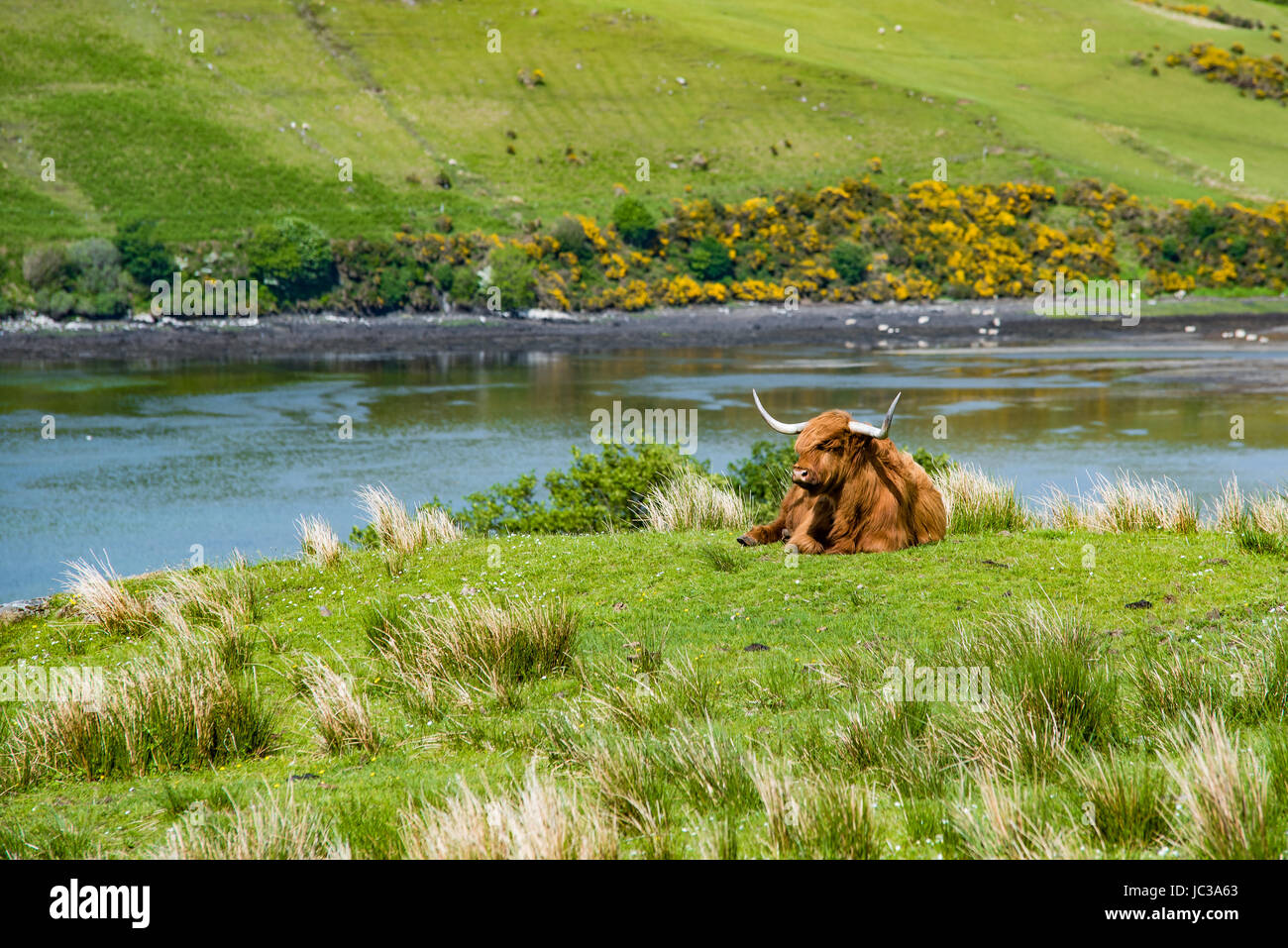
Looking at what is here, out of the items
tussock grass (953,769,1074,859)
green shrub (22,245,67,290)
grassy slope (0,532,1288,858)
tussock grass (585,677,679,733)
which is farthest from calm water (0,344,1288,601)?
tussock grass (953,769,1074,859)

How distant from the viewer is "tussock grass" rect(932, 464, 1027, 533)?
448 inches

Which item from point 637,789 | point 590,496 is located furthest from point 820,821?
point 590,496

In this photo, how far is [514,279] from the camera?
52.0m

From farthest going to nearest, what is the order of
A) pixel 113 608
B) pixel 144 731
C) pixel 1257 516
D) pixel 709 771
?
1. pixel 1257 516
2. pixel 113 608
3. pixel 144 731
4. pixel 709 771

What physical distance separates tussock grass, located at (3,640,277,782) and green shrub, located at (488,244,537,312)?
151ft

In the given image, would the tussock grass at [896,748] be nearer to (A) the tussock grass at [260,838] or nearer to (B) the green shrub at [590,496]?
(A) the tussock grass at [260,838]

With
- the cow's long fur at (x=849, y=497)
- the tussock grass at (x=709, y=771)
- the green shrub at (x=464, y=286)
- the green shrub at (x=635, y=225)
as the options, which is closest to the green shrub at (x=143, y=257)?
the green shrub at (x=464, y=286)

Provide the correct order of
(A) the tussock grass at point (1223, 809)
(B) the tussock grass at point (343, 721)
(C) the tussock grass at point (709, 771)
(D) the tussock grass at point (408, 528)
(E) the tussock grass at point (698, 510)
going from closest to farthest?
(A) the tussock grass at point (1223, 809) < (C) the tussock grass at point (709, 771) < (B) the tussock grass at point (343, 721) < (D) the tussock grass at point (408, 528) < (E) the tussock grass at point (698, 510)

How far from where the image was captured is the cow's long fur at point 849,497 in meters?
9.77

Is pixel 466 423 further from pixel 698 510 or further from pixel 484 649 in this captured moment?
pixel 484 649

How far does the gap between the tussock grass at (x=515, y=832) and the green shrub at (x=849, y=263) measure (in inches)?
2120

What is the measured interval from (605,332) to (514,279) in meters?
5.91
